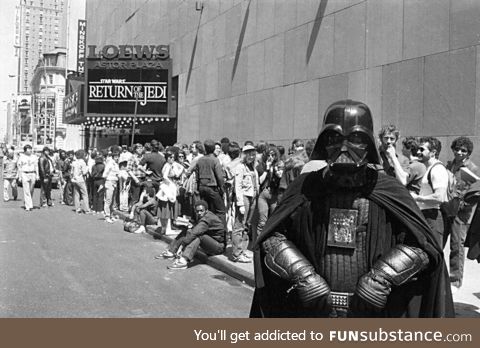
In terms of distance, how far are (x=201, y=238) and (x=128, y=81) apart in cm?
2149

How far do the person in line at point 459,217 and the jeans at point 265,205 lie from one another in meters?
2.66

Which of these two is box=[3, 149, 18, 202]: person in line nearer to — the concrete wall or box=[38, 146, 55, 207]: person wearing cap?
box=[38, 146, 55, 207]: person wearing cap

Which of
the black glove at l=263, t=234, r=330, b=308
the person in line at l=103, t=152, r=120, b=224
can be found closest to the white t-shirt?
the black glove at l=263, t=234, r=330, b=308

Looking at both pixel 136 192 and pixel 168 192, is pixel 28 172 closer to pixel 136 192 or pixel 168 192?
pixel 136 192

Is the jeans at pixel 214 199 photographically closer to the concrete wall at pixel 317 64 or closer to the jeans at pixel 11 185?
the concrete wall at pixel 317 64

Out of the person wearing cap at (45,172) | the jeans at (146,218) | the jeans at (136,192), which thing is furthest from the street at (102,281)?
the person wearing cap at (45,172)

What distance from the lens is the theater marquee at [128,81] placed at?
29.2 metres

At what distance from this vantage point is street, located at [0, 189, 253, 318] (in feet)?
21.9
